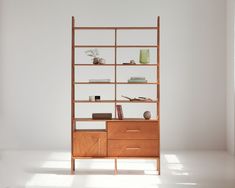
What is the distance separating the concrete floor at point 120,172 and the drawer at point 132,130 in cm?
48

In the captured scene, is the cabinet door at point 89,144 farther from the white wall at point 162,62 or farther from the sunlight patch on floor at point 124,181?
the white wall at point 162,62

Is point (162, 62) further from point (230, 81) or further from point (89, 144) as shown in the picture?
point (89, 144)

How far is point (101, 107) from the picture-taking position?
365 inches

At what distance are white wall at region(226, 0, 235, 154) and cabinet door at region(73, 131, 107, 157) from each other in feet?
9.33

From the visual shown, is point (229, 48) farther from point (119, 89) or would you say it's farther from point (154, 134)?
point (154, 134)

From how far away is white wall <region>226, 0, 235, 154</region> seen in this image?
8.72 m

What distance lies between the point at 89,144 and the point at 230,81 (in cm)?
323

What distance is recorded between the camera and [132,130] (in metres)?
6.71

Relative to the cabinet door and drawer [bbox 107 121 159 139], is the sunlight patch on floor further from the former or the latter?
drawer [bbox 107 121 159 139]

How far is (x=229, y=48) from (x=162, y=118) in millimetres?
1658

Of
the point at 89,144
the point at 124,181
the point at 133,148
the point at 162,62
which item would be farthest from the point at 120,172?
the point at 162,62

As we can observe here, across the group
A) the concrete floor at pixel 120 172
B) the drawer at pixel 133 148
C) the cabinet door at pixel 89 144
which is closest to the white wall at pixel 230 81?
the concrete floor at pixel 120 172

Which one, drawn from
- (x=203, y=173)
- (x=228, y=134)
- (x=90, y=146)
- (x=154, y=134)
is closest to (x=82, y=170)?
(x=90, y=146)

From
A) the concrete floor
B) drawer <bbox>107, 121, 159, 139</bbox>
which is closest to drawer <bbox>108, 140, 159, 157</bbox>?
drawer <bbox>107, 121, 159, 139</bbox>
